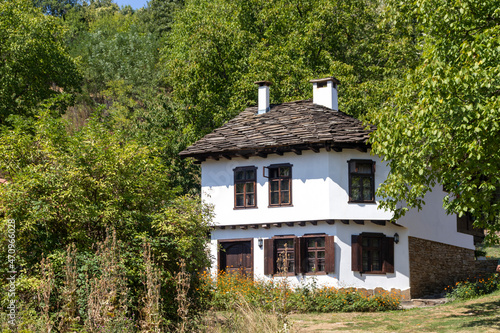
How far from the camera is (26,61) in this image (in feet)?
117

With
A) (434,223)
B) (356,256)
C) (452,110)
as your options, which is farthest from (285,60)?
(452,110)

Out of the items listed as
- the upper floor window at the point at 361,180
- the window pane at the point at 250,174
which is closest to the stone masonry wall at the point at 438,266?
the upper floor window at the point at 361,180

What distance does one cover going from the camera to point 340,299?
2267 cm

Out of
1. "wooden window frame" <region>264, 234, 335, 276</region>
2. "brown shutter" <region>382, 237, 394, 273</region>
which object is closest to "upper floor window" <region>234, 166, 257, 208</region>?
"wooden window frame" <region>264, 234, 335, 276</region>

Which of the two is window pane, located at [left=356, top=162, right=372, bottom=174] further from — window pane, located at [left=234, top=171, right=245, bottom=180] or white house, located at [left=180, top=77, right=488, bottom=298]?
window pane, located at [left=234, top=171, right=245, bottom=180]

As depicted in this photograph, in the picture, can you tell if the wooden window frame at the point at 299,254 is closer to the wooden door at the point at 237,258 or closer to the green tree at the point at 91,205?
the wooden door at the point at 237,258

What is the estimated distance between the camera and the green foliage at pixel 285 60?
34.2m

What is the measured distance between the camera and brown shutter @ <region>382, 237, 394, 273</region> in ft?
83.3

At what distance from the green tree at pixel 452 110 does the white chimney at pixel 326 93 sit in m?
10.9

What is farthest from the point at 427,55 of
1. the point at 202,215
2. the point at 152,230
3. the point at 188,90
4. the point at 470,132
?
the point at 188,90

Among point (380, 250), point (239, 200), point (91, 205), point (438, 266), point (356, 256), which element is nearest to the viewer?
point (91, 205)

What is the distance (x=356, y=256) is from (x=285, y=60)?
1423cm

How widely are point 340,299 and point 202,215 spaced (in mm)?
10128

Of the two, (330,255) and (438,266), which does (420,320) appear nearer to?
(330,255)
